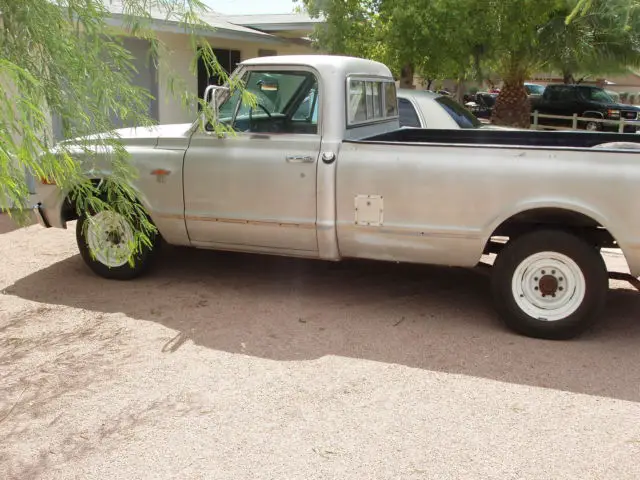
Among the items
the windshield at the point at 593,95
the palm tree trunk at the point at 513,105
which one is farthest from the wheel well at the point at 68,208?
the windshield at the point at 593,95

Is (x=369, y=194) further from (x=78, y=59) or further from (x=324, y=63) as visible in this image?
(x=78, y=59)

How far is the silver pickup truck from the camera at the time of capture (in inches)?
198

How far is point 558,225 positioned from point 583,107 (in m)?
22.1

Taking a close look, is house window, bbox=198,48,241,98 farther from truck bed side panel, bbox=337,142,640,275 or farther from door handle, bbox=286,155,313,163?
truck bed side panel, bbox=337,142,640,275

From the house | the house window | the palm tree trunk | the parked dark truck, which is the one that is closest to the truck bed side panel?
the house

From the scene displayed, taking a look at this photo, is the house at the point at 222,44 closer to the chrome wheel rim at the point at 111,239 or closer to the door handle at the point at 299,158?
the chrome wheel rim at the point at 111,239

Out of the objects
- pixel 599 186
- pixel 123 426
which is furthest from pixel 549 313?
pixel 123 426

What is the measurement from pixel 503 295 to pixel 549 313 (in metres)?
0.34

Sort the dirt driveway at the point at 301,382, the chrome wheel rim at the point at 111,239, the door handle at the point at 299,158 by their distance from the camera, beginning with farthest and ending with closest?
the chrome wheel rim at the point at 111,239 → the door handle at the point at 299,158 → the dirt driveway at the point at 301,382

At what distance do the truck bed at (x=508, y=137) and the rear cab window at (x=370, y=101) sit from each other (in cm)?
19

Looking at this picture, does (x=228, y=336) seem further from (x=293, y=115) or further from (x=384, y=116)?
(x=384, y=116)

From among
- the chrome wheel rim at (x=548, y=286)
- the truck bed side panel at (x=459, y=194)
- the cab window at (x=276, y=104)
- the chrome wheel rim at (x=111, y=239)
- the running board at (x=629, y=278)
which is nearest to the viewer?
the truck bed side panel at (x=459, y=194)

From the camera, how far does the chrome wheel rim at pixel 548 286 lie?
5.16 metres

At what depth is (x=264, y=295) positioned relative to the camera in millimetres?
6258
